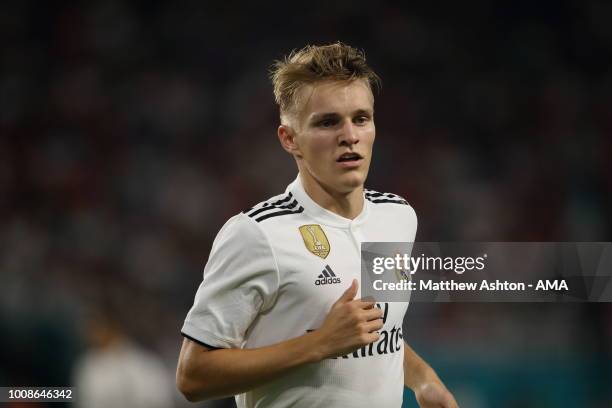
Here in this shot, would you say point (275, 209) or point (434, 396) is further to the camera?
point (434, 396)

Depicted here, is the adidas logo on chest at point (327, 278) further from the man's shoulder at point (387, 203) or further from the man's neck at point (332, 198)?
the man's shoulder at point (387, 203)

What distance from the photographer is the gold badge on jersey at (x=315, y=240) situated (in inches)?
87.0

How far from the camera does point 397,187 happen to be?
571 cm

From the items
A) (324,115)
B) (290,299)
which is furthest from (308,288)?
(324,115)

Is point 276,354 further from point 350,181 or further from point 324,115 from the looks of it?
point 324,115

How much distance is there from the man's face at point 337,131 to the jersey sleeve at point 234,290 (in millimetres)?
286

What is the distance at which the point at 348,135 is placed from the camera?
2225 millimetres

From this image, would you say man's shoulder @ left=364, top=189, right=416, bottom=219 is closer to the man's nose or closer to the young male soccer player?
the young male soccer player

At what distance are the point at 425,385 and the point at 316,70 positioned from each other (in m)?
1.01

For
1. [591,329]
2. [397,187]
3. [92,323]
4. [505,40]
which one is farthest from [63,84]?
[591,329]

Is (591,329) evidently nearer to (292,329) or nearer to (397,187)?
(397,187)

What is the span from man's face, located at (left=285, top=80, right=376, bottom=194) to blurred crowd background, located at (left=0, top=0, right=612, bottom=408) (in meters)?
2.94

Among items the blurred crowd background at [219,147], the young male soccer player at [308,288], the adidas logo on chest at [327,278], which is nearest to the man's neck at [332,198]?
the young male soccer player at [308,288]

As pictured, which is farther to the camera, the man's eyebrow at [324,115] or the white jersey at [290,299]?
the man's eyebrow at [324,115]
